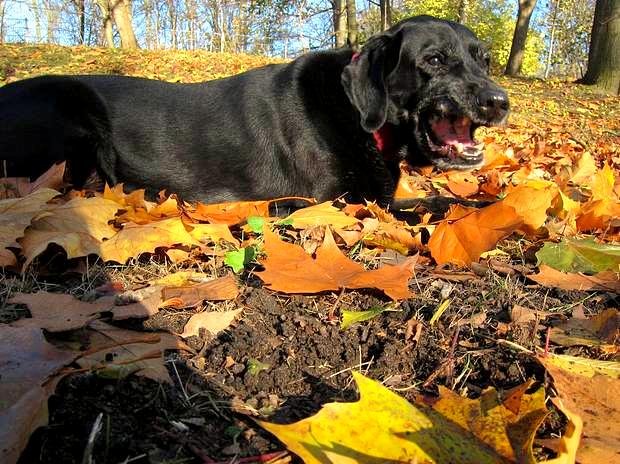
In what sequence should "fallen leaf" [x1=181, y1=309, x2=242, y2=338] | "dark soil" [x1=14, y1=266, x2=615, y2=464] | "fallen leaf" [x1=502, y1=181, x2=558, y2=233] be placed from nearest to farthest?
"dark soil" [x1=14, y1=266, x2=615, y2=464], "fallen leaf" [x1=181, y1=309, x2=242, y2=338], "fallen leaf" [x1=502, y1=181, x2=558, y2=233]

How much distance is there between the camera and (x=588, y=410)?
3.61 ft

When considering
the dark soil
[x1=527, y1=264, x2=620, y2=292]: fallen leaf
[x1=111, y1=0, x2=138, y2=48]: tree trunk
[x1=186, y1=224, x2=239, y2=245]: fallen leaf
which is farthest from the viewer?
[x1=111, y1=0, x2=138, y2=48]: tree trunk

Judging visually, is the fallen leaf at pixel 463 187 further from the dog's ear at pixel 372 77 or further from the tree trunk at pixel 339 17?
the tree trunk at pixel 339 17

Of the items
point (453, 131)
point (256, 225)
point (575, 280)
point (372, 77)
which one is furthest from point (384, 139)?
point (575, 280)

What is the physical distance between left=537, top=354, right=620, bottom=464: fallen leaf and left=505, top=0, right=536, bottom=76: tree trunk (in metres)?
18.3

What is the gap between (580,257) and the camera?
2.04 metres

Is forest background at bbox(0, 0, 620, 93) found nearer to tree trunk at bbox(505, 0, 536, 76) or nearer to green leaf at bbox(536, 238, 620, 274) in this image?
tree trunk at bbox(505, 0, 536, 76)

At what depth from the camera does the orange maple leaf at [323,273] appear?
5.80 ft

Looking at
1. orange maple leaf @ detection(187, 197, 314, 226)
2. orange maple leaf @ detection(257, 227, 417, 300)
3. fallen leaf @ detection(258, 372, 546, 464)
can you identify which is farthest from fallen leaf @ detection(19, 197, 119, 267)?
fallen leaf @ detection(258, 372, 546, 464)

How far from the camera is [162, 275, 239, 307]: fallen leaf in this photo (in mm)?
Result: 1736

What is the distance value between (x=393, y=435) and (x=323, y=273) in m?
0.91

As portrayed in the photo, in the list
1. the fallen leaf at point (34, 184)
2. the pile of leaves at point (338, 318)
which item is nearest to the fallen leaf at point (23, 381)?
the pile of leaves at point (338, 318)

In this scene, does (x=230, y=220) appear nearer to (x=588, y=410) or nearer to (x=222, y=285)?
(x=222, y=285)

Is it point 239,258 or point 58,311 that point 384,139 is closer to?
point 239,258
